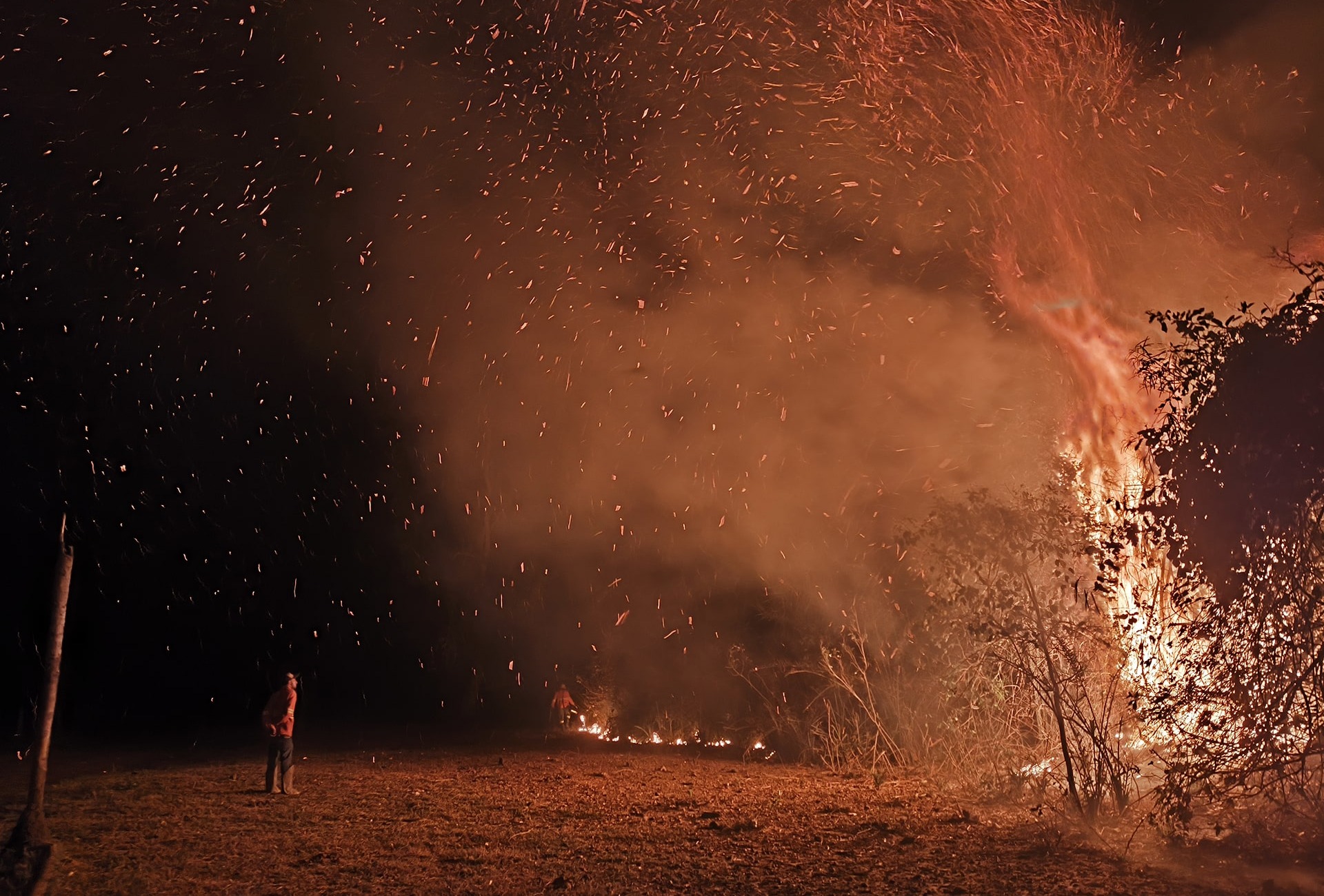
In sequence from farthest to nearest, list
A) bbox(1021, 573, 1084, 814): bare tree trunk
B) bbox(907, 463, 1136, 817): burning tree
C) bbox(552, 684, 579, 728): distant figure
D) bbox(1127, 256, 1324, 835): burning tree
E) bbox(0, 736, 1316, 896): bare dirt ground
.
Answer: bbox(552, 684, 579, 728): distant figure < bbox(907, 463, 1136, 817): burning tree < bbox(1021, 573, 1084, 814): bare tree trunk < bbox(0, 736, 1316, 896): bare dirt ground < bbox(1127, 256, 1324, 835): burning tree

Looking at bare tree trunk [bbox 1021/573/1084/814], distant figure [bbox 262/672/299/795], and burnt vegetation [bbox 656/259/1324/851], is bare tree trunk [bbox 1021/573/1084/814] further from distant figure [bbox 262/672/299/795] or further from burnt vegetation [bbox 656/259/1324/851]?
distant figure [bbox 262/672/299/795]

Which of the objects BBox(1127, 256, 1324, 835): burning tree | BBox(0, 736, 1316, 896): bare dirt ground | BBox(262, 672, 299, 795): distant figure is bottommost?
BBox(0, 736, 1316, 896): bare dirt ground

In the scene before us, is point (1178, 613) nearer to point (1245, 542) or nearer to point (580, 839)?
point (1245, 542)

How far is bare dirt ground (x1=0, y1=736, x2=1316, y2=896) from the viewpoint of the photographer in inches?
248

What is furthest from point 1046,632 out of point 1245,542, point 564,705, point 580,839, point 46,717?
point 564,705

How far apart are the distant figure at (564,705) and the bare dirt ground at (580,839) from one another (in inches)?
227

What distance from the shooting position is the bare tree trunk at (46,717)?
22.7 ft

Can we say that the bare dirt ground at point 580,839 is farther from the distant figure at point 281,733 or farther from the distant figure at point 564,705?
the distant figure at point 564,705

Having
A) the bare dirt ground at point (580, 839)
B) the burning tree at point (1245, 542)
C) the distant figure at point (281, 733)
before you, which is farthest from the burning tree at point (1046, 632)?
the distant figure at point (281, 733)

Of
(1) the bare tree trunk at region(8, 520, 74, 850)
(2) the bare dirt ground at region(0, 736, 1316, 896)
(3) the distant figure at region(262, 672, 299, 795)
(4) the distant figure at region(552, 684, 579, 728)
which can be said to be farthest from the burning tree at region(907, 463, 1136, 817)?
(4) the distant figure at region(552, 684, 579, 728)

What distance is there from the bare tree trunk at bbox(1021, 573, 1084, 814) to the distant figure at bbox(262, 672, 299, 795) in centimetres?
743

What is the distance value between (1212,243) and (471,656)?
56.9 feet

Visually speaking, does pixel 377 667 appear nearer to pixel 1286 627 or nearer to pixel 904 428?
pixel 904 428

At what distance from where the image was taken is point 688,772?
11.8 meters
